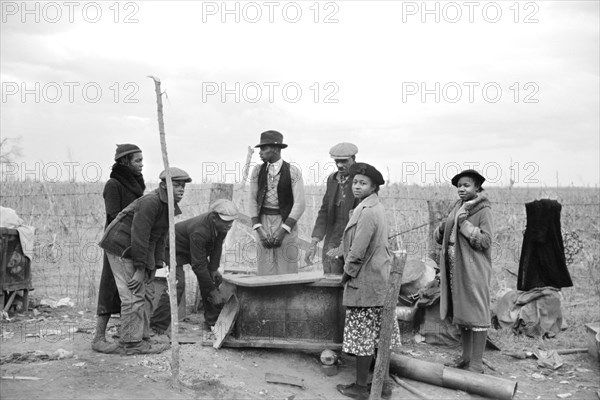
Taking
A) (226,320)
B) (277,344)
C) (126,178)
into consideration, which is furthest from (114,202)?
(277,344)

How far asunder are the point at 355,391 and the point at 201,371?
1444 millimetres

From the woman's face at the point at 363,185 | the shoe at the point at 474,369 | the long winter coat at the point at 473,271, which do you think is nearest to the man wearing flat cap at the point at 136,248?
the woman's face at the point at 363,185

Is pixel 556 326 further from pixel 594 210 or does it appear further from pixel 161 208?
pixel 594 210

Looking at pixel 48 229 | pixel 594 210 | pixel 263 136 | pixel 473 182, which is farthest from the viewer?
pixel 594 210

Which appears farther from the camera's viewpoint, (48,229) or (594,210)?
(594,210)

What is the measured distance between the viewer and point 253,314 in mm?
6414

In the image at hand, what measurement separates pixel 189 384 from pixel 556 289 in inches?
189

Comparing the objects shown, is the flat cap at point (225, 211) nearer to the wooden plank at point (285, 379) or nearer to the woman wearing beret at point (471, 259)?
the wooden plank at point (285, 379)

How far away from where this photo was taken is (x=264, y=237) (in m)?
7.10

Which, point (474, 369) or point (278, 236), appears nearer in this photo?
point (474, 369)

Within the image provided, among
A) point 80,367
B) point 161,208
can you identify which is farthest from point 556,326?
point 80,367

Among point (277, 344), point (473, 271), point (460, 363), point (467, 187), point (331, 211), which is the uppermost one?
point (467, 187)

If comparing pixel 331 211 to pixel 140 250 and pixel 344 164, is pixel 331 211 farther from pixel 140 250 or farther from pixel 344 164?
pixel 140 250

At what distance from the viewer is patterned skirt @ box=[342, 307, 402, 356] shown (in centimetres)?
564
